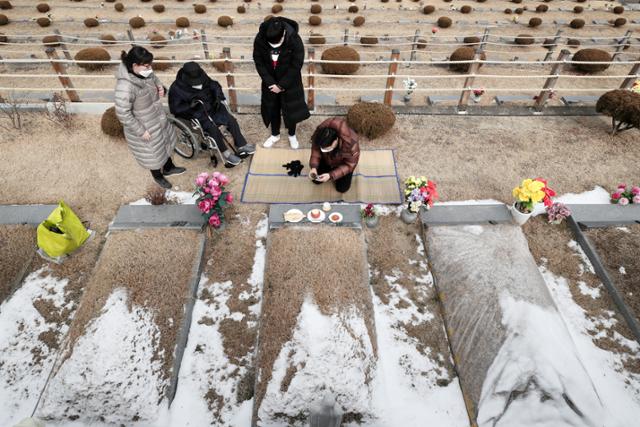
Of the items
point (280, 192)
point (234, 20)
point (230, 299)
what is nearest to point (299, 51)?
point (280, 192)

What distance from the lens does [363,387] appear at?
3461 mm

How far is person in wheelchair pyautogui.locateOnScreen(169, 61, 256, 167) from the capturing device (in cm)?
453

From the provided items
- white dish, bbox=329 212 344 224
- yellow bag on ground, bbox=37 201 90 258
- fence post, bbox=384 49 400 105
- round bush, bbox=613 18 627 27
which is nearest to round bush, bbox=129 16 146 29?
fence post, bbox=384 49 400 105

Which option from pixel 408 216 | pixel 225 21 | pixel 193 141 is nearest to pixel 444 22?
pixel 225 21

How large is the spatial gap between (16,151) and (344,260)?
19.2 feet

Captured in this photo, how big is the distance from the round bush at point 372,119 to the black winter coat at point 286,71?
1037 mm

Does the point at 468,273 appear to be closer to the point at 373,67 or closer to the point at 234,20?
the point at 373,67

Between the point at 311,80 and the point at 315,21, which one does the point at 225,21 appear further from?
the point at 311,80

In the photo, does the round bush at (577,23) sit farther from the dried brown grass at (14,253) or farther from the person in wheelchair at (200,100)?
the dried brown grass at (14,253)

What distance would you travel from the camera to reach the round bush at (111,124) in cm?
605

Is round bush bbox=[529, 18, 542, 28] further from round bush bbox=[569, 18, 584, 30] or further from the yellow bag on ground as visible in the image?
the yellow bag on ground

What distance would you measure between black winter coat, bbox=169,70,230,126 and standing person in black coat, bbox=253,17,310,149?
2.66 ft

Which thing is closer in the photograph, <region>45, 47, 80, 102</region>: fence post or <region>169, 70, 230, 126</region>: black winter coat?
<region>169, 70, 230, 126</region>: black winter coat

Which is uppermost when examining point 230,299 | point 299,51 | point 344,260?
point 299,51
